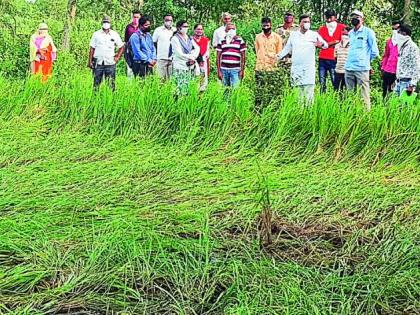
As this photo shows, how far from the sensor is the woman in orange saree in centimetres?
973

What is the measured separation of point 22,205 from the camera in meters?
3.98

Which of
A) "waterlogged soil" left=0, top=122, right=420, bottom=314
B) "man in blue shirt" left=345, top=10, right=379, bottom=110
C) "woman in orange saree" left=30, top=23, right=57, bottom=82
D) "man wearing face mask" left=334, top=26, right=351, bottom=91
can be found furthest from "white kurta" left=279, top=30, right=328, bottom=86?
"woman in orange saree" left=30, top=23, right=57, bottom=82

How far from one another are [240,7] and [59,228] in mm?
15480

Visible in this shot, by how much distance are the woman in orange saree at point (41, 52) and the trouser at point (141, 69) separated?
1.62m

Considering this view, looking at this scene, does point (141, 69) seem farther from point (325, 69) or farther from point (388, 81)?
point (388, 81)

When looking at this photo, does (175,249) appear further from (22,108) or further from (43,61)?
(43,61)

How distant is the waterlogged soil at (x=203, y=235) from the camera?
2.90 metres

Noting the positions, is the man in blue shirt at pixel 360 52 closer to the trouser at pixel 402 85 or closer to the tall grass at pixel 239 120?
the trouser at pixel 402 85

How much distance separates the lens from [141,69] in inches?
347

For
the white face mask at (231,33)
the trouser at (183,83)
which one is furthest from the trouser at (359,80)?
the trouser at (183,83)

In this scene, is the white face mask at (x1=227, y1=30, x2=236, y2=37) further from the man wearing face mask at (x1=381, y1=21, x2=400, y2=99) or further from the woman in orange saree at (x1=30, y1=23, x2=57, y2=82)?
the woman in orange saree at (x1=30, y1=23, x2=57, y2=82)

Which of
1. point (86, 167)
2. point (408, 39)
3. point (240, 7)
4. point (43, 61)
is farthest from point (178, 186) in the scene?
point (240, 7)

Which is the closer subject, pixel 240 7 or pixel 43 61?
pixel 43 61

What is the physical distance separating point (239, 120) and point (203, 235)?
2.49 metres
